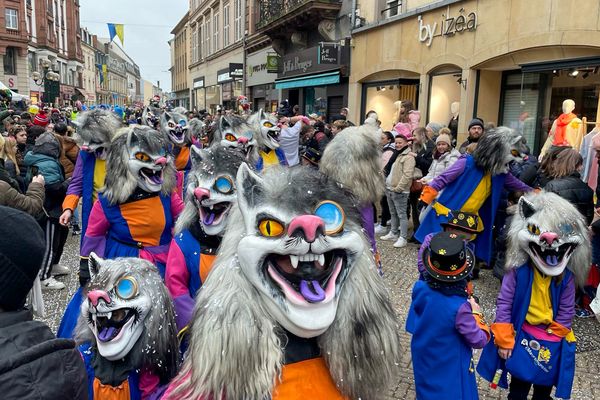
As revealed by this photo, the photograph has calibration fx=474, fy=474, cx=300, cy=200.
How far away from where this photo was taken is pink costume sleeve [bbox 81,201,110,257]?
3.47m

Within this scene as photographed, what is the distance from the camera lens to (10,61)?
43781 millimetres

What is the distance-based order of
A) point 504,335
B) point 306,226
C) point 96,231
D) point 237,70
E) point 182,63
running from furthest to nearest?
point 182,63
point 237,70
point 96,231
point 504,335
point 306,226

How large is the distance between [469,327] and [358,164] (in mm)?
2044

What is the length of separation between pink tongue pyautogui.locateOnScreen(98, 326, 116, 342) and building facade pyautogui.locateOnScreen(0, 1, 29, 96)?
4866 centimetres

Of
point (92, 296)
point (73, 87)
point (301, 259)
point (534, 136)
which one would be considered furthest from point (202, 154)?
point (73, 87)

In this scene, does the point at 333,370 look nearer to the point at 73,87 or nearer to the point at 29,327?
the point at 29,327

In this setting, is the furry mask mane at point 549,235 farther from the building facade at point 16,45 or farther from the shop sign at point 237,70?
the building facade at point 16,45

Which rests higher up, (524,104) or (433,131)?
(524,104)

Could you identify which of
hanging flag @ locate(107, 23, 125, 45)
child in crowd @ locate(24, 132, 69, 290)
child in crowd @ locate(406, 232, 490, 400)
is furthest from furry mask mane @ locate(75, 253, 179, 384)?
hanging flag @ locate(107, 23, 125, 45)

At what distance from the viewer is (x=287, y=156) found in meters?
7.93

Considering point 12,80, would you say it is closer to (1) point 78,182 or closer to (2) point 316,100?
(2) point 316,100

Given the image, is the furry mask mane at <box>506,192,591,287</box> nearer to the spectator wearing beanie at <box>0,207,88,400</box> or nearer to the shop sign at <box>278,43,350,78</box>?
the spectator wearing beanie at <box>0,207,88,400</box>

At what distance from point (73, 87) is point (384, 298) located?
6956 centimetres

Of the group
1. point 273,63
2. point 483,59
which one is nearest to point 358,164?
point 483,59
